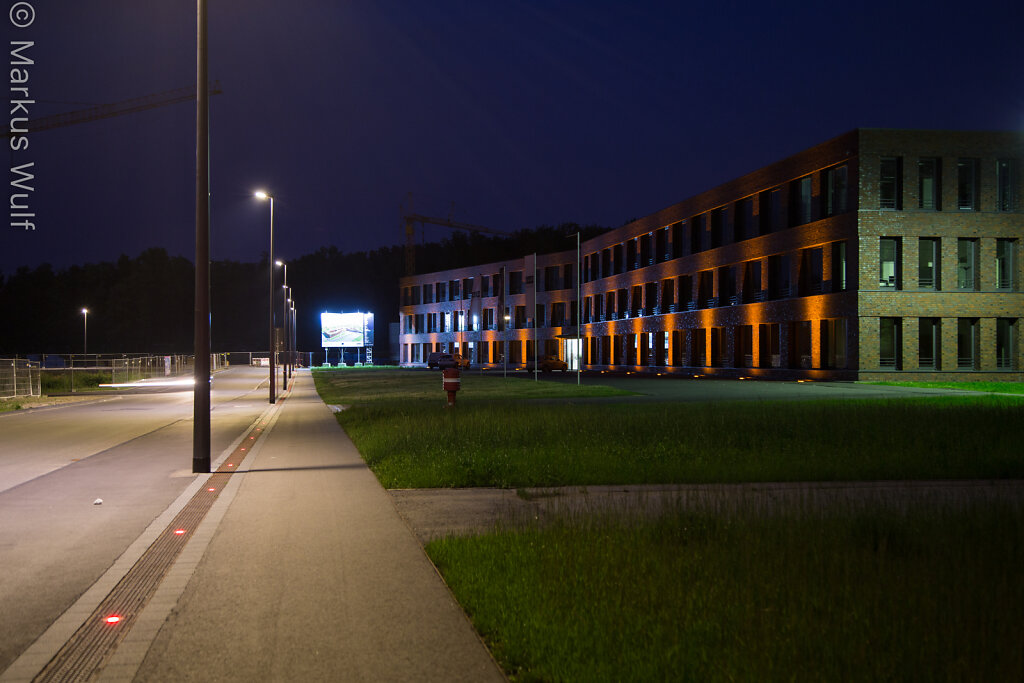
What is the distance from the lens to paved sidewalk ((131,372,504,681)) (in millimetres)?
4750

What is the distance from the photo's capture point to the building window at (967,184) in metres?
41.5

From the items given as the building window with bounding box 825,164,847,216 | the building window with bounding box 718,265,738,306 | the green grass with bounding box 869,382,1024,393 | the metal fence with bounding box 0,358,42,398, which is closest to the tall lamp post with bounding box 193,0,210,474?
the metal fence with bounding box 0,358,42,398

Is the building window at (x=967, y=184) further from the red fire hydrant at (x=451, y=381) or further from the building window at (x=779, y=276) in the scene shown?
the red fire hydrant at (x=451, y=381)

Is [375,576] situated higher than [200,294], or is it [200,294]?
[200,294]

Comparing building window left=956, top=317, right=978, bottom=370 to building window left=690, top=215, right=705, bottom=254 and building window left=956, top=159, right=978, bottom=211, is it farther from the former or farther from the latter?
building window left=690, top=215, right=705, bottom=254

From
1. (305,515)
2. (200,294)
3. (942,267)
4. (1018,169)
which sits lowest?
(305,515)

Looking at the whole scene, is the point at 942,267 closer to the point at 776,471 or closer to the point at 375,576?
the point at 776,471

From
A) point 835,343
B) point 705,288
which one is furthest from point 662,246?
point 835,343

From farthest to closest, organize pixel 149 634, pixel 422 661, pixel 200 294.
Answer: pixel 200 294
pixel 149 634
pixel 422 661

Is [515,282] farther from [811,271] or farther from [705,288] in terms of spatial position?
[811,271]

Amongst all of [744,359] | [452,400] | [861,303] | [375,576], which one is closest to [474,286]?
[744,359]

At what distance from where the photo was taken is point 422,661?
4.80 meters

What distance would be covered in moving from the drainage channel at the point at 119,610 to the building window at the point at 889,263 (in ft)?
125

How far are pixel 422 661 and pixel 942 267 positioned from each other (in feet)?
140
